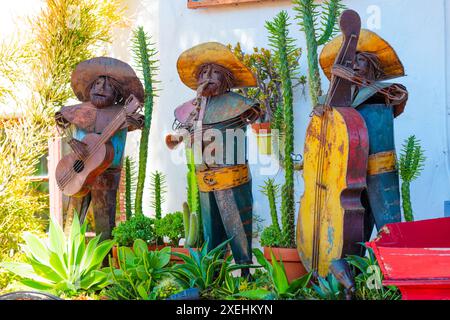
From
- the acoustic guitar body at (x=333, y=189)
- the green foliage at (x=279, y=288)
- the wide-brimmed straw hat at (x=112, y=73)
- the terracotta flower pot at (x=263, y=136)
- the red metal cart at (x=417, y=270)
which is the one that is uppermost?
the wide-brimmed straw hat at (x=112, y=73)

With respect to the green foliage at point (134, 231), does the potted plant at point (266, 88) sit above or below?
above

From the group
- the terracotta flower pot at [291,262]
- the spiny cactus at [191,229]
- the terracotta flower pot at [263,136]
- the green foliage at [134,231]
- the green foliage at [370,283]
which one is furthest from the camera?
the terracotta flower pot at [263,136]

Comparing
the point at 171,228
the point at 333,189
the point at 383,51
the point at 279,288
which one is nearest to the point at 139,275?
the point at 279,288

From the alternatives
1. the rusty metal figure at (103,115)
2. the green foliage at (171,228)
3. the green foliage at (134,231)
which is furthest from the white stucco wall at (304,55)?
the rusty metal figure at (103,115)

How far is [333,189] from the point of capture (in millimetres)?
4383

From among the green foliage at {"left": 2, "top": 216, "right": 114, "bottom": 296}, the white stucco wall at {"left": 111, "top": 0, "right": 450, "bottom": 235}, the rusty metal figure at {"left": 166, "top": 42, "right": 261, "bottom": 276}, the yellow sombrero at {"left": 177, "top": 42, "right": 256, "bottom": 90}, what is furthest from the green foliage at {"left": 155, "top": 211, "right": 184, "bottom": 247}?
the white stucco wall at {"left": 111, "top": 0, "right": 450, "bottom": 235}

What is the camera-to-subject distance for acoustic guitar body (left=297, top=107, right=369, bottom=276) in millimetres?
4305

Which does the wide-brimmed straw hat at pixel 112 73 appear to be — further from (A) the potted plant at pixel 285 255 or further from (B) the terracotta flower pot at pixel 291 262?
(B) the terracotta flower pot at pixel 291 262

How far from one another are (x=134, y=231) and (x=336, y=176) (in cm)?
155

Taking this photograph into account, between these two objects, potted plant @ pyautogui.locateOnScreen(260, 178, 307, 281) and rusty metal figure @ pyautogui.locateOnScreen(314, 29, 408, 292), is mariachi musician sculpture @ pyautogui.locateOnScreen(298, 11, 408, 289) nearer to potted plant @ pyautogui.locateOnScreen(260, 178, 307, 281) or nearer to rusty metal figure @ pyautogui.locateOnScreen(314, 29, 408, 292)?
rusty metal figure @ pyautogui.locateOnScreen(314, 29, 408, 292)

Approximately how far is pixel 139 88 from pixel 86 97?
398 mm

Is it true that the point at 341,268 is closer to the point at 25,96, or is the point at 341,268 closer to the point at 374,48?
the point at 374,48

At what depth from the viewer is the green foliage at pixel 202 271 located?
436 cm

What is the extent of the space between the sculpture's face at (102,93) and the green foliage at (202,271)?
134cm
